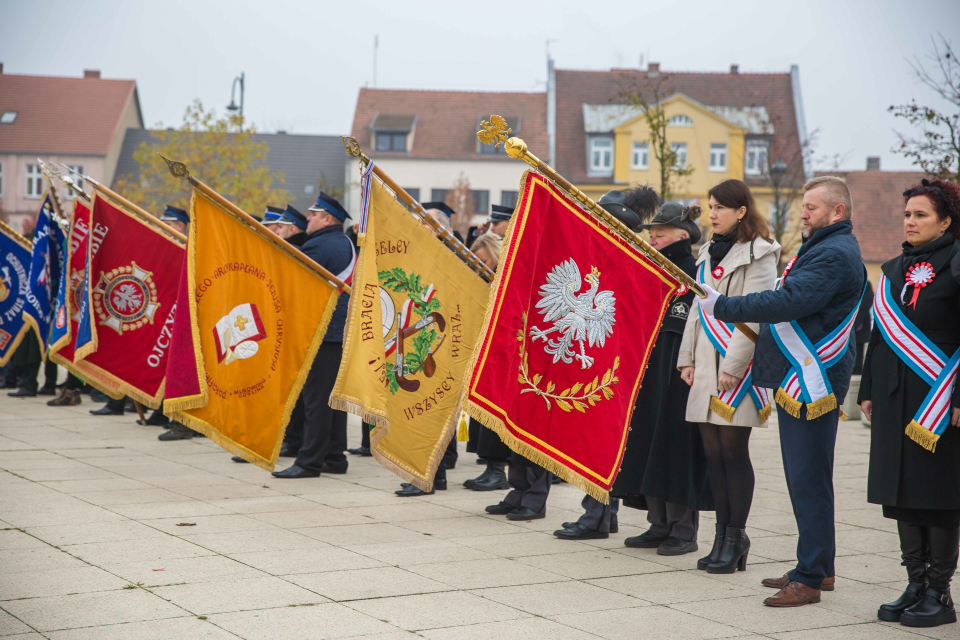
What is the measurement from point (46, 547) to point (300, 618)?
188 centimetres

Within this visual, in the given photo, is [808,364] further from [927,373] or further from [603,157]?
[603,157]

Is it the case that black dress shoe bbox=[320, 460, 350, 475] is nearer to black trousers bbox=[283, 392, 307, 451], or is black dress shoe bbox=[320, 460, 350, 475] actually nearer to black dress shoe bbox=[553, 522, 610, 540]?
black trousers bbox=[283, 392, 307, 451]

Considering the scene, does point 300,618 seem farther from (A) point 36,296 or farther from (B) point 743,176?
(B) point 743,176

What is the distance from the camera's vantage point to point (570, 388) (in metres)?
5.16

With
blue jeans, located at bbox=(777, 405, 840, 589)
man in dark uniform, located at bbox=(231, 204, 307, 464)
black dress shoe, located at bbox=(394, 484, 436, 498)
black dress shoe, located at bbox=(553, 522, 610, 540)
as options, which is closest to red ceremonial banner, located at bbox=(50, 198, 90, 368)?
man in dark uniform, located at bbox=(231, 204, 307, 464)

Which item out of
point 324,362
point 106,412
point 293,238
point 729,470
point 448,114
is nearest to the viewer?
point 729,470

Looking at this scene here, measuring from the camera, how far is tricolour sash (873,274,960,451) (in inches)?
166

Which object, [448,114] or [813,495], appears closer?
[813,495]

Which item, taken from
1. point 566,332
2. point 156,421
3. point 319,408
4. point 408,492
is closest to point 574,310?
point 566,332

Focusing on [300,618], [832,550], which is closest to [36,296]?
[300,618]

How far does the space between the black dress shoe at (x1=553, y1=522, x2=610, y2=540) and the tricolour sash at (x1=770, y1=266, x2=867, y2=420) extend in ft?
5.62

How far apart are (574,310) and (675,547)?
144 centimetres

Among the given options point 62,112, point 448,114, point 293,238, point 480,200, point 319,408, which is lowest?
point 319,408

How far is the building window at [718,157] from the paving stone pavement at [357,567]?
114 ft
